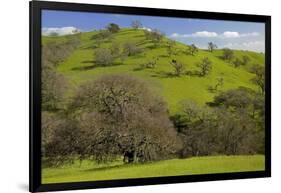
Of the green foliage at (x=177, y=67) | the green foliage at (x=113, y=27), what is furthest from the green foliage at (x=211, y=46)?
the green foliage at (x=113, y=27)

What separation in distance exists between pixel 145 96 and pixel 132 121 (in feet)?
0.81

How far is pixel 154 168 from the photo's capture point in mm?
5422

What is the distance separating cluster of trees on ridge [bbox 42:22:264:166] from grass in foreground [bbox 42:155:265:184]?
6 centimetres

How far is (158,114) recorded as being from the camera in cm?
545

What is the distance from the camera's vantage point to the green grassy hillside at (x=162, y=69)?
17.0 ft

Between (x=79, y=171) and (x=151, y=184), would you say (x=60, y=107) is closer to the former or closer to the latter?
(x=79, y=171)

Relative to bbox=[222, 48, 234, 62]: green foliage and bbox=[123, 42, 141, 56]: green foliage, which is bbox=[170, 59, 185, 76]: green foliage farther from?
bbox=[222, 48, 234, 62]: green foliage

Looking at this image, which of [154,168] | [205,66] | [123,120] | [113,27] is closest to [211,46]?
[205,66]

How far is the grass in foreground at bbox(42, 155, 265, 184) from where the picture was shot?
5125mm

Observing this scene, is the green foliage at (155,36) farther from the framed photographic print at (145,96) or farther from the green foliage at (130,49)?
the green foliage at (130,49)

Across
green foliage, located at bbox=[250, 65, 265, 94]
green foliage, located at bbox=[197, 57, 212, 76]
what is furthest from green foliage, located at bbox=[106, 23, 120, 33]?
green foliage, located at bbox=[250, 65, 265, 94]

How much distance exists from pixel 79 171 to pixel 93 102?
58 cm

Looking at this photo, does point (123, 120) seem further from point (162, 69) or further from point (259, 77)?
point (259, 77)

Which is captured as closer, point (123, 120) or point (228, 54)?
point (123, 120)
